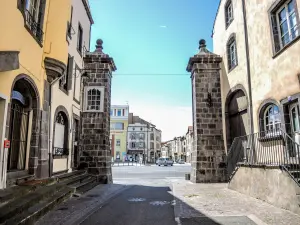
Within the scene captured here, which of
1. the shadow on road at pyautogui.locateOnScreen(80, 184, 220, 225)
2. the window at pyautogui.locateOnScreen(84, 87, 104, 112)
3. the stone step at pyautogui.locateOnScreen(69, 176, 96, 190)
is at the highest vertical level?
the window at pyautogui.locateOnScreen(84, 87, 104, 112)

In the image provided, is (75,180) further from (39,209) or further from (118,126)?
(118,126)

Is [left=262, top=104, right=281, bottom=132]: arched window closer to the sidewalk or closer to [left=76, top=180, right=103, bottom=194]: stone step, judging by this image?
the sidewalk

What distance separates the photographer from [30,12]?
729 cm

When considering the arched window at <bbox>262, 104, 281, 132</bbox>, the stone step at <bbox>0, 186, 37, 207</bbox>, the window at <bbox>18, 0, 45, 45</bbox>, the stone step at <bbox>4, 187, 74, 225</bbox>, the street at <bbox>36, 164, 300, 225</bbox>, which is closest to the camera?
the stone step at <bbox>4, 187, 74, 225</bbox>

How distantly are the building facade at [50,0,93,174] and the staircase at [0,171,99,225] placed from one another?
163 centimetres

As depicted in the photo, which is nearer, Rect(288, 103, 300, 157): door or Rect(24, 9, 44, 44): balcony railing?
Rect(24, 9, 44, 44): balcony railing

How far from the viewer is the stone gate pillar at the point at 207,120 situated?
12398mm

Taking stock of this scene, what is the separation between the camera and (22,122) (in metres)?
7.15

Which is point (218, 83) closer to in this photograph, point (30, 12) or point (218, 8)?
point (218, 8)

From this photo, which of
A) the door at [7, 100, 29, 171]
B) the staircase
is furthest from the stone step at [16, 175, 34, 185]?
the door at [7, 100, 29, 171]

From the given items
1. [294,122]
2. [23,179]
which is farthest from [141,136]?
[23,179]

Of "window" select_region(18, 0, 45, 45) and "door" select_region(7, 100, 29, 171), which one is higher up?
"window" select_region(18, 0, 45, 45)

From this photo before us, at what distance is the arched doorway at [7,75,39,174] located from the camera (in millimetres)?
6734

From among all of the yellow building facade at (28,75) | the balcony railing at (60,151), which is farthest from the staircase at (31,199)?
the balcony railing at (60,151)
